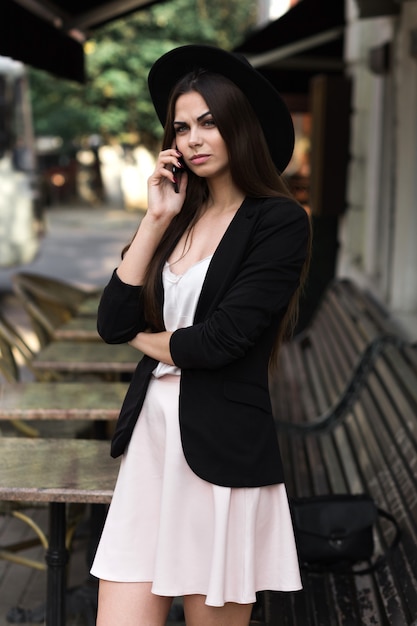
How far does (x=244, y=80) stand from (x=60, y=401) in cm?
190

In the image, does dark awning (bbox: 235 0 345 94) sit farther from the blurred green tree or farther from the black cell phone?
the blurred green tree

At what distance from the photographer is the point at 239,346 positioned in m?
2.43

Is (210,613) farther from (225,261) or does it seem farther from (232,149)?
(232,149)

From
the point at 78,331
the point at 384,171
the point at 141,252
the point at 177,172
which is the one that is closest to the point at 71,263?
the point at 384,171

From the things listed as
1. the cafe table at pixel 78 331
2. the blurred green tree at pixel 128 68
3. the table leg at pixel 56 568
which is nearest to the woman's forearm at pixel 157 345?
the table leg at pixel 56 568

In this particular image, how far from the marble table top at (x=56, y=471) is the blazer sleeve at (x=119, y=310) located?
0.62 meters

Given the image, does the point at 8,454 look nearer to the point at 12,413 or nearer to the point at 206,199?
the point at 12,413

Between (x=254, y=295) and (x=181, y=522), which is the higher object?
(x=254, y=295)

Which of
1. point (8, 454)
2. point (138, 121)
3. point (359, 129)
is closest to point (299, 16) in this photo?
point (359, 129)

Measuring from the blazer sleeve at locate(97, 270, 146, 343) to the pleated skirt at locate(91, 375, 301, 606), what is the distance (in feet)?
0.52

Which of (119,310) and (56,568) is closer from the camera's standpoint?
(119,310)

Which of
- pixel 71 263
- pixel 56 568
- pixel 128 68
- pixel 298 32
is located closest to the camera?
pixel 56 568

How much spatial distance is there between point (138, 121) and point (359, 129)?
21.4 m

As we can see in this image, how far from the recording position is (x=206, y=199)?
275cm
